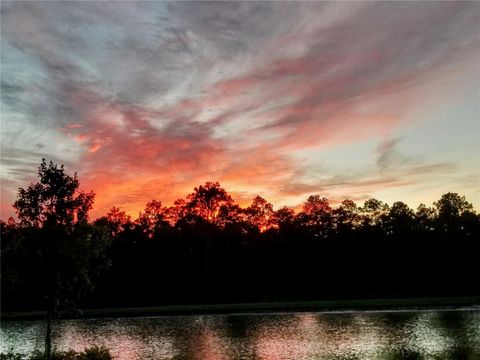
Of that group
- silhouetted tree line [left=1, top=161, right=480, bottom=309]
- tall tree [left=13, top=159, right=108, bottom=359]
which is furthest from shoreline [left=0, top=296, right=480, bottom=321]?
tall tree [left=13, top=159, right=108, bottom=359]

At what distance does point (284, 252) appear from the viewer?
347 ft

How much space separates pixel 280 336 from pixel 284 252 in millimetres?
64270

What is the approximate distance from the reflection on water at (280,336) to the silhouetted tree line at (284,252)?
33.3 metres

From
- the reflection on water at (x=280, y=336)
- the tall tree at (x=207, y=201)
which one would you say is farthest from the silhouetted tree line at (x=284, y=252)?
the reflection on water at (x=280, y=336)

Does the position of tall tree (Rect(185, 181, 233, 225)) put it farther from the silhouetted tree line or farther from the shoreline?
the shoreline

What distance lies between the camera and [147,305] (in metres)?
89.9

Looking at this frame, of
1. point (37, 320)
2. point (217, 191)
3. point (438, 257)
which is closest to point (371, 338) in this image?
point (37, 320)

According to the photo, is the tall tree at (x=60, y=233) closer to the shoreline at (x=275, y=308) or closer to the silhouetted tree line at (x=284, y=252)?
the shoreline at (x=275, y=308)

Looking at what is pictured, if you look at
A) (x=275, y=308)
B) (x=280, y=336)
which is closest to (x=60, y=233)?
(x=280, y=336)

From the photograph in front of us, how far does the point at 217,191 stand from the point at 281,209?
716 inches

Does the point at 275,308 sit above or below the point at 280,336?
above

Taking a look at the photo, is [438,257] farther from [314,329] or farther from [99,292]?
[99,292]

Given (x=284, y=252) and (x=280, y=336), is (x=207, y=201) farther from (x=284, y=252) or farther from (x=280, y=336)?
(x=280, y=336)

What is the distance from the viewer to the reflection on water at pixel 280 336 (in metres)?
32.0
